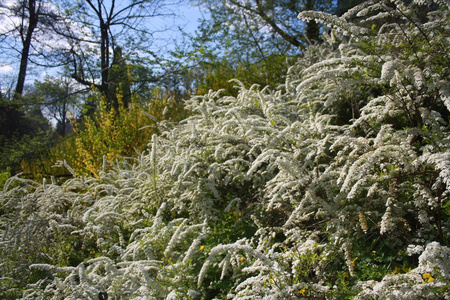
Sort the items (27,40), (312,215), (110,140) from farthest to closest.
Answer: (27,40), (110,140), (312,215)

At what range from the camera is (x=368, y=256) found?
74.4 inches

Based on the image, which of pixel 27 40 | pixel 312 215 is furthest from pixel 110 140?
pixel 27 40

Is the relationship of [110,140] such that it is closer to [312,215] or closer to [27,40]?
[312,215]

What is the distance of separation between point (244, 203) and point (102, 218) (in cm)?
133

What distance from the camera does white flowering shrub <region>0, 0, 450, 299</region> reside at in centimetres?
165

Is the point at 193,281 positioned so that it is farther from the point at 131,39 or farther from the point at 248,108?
the point at 131,39

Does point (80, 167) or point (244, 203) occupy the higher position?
point (80, 167)

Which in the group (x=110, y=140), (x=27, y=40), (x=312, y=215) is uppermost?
(x=27, y=40)

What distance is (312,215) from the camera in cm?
234

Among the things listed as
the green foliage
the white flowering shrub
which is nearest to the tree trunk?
the green foliage

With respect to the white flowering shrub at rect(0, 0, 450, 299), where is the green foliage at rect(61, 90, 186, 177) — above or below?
above

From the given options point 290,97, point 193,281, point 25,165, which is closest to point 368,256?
point 193,281

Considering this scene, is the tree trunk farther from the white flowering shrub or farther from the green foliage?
the white flowering shrub

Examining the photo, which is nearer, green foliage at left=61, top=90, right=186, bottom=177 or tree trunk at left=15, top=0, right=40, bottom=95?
green foliage at left=61, top=90, right=186, bottom=177
